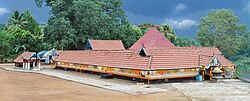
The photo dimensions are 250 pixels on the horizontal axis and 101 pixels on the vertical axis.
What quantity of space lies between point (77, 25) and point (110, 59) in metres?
18.6

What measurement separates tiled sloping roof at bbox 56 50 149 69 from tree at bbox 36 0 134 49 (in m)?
8.75

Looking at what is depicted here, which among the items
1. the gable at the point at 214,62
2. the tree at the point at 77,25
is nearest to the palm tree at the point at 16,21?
the tree at the point at 77,25

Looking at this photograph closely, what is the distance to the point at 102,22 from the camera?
3466cm

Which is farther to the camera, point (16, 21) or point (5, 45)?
point (16, 21)

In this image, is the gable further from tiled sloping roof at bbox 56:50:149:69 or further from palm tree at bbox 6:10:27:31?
palm tree at bbox 6:10:27:31

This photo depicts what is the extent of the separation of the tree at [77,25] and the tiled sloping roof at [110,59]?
8747mm

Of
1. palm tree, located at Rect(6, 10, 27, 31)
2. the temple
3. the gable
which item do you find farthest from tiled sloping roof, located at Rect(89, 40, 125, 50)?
palm tree, located at Rect(6, 10, 27, 31)

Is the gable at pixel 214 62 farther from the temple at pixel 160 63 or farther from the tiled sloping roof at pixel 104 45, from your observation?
the tiled sloping roof at pixel 104 45

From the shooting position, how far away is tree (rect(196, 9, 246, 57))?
34228mm

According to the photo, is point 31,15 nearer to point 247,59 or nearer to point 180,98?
point 247,59

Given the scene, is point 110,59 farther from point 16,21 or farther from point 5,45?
point 16,21

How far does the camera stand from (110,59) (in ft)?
62.1

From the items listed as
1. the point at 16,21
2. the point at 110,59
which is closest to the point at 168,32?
the point at 16,21

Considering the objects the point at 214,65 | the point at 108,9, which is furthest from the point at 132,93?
the point at 108,9
